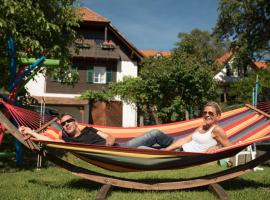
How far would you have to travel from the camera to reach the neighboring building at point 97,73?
18.7 metres

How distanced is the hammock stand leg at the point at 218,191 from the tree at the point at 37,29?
321 cm

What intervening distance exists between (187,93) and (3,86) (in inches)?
378

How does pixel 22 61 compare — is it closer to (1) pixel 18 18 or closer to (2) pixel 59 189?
(1) pixel 18 18

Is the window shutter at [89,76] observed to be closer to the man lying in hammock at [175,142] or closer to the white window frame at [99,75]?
the white window frame at [99,75]

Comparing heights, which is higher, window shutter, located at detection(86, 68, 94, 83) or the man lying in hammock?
window shutter, located at detection(86, 68, 94, 83)

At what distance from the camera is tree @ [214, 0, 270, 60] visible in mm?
17172

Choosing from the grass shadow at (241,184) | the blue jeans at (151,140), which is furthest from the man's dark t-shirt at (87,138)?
the grass shadow at (241,184)

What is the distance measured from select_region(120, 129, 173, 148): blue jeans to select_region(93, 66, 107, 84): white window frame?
15.3m

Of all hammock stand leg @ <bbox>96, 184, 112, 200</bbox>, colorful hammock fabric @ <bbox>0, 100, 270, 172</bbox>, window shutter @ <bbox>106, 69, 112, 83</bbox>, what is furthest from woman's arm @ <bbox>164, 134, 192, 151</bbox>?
window shutter @ <bbox>106, 69, 112, 83</bbox>

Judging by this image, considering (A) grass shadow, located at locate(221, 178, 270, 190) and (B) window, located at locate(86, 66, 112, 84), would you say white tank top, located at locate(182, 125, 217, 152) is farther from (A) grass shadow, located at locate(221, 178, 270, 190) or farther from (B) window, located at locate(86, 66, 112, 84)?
(B) window, located at locate(86, 66, 112, 84)

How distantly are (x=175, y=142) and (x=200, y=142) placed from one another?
336 mm

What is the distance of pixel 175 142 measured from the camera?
436 cm

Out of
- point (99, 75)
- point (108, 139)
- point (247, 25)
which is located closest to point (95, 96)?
point (99, 75)

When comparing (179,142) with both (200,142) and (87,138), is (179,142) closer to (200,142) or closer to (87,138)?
(200,142)
